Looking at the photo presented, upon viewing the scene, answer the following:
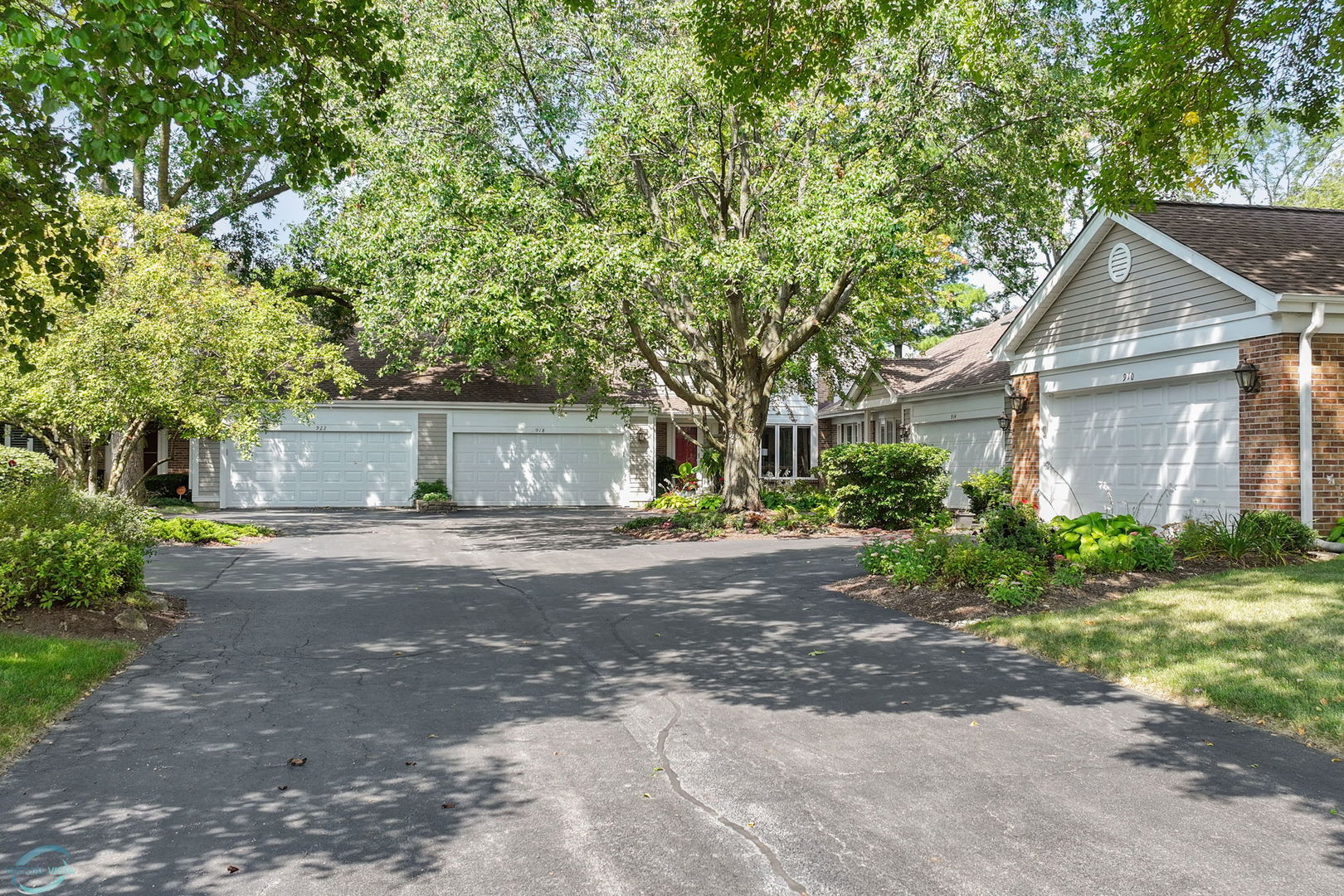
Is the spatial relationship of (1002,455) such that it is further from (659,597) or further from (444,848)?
(444,848)

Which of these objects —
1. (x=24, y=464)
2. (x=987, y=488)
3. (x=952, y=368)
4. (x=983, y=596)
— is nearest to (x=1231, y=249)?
(x=987, y=488)

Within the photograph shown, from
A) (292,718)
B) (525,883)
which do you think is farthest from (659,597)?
(525,883)

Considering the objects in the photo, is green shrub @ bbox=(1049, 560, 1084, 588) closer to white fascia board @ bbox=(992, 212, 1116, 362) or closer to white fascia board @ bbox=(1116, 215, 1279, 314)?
white fascia board @ bbox=(1116, 215, 1279, 314)

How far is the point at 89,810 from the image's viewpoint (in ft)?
14.0

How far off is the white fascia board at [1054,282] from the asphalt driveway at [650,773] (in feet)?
30.0

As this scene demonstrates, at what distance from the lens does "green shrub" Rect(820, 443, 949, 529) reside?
18.5 metres

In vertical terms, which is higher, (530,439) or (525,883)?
(530,439)

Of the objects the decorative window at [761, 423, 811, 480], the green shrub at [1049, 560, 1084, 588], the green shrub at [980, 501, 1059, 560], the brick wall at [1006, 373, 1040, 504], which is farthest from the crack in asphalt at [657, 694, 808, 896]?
the decorative window at [761, 423, 811, 480]

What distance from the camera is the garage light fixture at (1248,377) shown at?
473 inches

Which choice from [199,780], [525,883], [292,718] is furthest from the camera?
[292,718]

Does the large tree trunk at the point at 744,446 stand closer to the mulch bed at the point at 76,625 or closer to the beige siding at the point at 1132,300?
the beige siding at the point at 1132,300

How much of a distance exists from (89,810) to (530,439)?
77.9 ft

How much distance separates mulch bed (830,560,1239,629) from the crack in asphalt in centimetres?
425

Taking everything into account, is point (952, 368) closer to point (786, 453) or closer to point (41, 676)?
point (786, 453)
